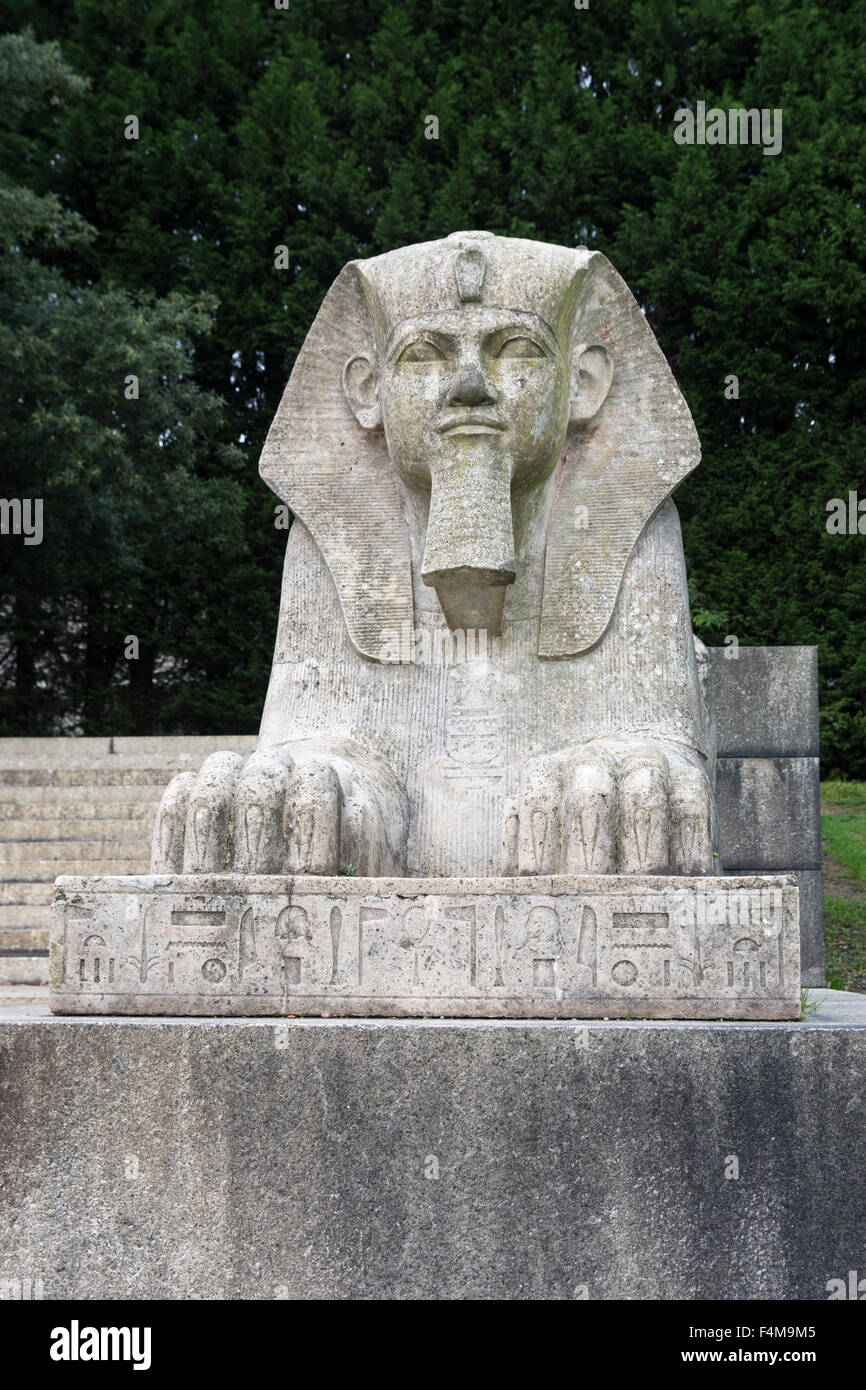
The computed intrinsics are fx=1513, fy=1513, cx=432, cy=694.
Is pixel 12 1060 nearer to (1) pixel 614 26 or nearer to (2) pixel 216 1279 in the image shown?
(2) pixel 216 1279

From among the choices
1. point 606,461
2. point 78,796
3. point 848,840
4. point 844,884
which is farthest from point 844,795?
point 606,461

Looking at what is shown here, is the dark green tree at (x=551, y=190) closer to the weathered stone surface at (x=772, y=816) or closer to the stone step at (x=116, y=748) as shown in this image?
the stone step at (x=116, y=748)

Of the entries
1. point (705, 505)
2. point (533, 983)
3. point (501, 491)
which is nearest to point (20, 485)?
point (705, 505)

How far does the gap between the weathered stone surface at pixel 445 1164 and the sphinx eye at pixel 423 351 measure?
1560mm

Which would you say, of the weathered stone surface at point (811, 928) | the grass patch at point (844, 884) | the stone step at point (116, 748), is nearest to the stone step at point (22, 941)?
the stone step at point (116, 748)

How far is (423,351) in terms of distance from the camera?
342 cm

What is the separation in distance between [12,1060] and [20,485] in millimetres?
9631

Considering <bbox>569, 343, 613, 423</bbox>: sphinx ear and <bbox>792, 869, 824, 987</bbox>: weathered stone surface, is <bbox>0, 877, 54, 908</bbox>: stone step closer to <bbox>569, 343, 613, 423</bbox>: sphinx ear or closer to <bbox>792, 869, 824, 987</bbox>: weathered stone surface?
<bbox>792, 869, 824, 987</bbox>: weathered stone surface

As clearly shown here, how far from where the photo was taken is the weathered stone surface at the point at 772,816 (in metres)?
6.93

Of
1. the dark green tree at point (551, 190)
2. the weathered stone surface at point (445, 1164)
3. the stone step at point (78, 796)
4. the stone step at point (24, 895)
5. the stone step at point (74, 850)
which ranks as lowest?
the weathered stone surface at point (445, 1164)

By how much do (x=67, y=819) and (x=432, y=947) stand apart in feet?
18.3

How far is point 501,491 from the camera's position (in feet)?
11.0

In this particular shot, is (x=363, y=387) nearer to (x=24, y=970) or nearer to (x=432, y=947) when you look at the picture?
(x=432, y=947)

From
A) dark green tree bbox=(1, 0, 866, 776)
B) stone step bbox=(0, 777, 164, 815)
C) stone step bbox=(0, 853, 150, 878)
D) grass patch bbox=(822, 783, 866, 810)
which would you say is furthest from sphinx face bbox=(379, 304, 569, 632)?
grass patch bbox=(822, 783, 866, 810)
